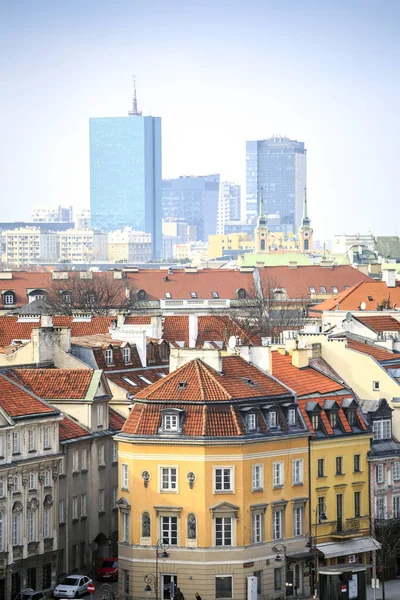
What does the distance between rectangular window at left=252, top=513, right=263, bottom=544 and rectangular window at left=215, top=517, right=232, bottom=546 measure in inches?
46.1

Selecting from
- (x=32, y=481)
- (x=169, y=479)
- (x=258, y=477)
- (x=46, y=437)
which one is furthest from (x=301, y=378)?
(x=32, y=481)

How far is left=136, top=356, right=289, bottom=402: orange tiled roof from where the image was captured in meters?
79.6

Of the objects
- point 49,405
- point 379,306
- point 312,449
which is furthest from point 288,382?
point 379,306

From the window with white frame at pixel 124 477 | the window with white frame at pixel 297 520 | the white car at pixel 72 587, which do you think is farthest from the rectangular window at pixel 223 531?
the white car at pixel 72 587

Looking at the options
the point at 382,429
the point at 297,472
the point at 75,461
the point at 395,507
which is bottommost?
the point at 395,507

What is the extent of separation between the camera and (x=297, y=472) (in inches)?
3270

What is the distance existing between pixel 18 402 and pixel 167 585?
939 cm

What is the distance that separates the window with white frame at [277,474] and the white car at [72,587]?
832cm

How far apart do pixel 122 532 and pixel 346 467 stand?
11.5 metres

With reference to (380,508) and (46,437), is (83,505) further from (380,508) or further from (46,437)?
(380,508)

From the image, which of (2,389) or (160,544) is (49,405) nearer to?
(2,389)

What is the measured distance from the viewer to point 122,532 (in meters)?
80.1

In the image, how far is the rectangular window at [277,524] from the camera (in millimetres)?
80750

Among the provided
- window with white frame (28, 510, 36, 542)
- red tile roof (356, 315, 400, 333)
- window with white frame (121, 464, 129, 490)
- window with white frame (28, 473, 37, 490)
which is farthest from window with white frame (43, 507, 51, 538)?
red tile roof (356, 315, 400, 333)
